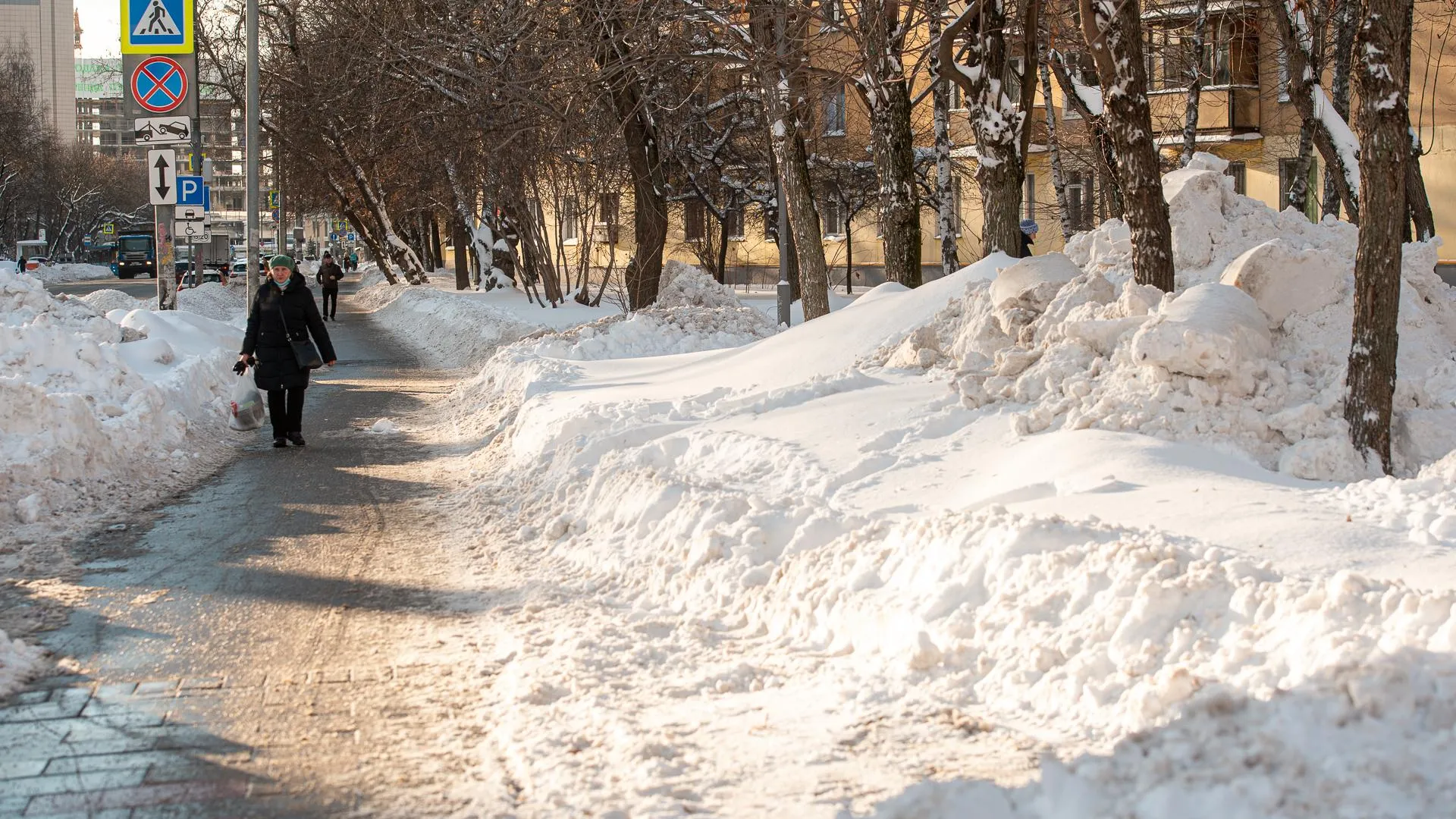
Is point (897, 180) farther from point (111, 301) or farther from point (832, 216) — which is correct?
point (832, 216)

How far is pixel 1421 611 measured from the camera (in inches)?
161

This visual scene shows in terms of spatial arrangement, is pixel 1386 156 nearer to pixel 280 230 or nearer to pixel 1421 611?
pixel 1421 611

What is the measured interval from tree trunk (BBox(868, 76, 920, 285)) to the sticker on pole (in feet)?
28.4

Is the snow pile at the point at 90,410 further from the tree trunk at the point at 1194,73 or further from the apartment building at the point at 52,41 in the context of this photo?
the apartment building at the point at 52,41

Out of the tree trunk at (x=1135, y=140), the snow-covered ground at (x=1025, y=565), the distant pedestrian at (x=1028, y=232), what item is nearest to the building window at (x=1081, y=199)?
the distant pedestrian at (x=1028, y=232)

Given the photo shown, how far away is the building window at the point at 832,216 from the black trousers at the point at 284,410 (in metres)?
28.0

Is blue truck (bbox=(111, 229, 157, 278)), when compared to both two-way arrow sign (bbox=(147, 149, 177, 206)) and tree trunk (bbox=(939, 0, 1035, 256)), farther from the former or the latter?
tree trunk (bbox=(939, 0, 1035, 256))

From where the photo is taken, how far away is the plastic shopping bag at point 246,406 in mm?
13188

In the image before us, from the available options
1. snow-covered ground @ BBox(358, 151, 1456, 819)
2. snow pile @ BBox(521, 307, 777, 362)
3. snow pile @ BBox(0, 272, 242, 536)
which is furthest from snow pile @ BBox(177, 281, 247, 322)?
snow-covered ground @ BBox(358, 151, 1456, 819)

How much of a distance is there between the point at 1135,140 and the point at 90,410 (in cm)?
761

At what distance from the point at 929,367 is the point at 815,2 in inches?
278

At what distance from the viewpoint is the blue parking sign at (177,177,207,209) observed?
19.2 metres

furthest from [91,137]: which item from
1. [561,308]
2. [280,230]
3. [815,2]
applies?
[815,2]

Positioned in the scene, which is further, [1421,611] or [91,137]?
[91,137]
